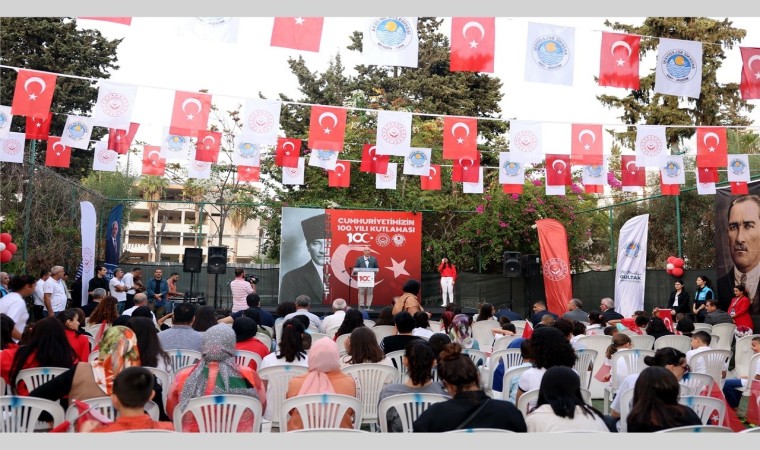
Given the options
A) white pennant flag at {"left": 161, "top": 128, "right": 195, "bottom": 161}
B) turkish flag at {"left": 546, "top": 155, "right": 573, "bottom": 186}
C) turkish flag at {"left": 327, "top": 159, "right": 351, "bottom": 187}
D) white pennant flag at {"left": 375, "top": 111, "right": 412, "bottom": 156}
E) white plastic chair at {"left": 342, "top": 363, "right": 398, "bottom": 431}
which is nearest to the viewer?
white plastic chair at {"left": 342, "top": 363, "right": 398, "bottom": 431}

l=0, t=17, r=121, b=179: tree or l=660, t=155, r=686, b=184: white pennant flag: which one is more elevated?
l=0, t=17, r=121, b=179: tree

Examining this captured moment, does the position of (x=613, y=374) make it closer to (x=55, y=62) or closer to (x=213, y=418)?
(x=213, y=418)

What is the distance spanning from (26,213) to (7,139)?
2009 mm

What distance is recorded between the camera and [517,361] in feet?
20.9

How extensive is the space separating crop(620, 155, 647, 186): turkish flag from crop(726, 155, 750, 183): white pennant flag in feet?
5.82

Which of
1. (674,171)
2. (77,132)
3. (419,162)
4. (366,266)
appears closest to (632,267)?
(674,171)

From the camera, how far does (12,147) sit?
11547mm

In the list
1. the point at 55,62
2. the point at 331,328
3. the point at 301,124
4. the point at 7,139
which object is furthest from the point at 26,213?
the point at 301,124

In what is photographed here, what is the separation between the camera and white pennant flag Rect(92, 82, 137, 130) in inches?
402

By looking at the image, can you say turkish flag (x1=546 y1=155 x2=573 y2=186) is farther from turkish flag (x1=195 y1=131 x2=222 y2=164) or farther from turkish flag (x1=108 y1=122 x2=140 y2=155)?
turkish flag (x1=108 y1=122 x2=140 y2=155)

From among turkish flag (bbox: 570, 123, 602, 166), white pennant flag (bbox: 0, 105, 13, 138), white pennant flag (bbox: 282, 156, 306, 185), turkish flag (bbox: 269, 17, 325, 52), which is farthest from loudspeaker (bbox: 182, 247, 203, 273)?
turkish flag (bbox: 269, 17, 325, 52)

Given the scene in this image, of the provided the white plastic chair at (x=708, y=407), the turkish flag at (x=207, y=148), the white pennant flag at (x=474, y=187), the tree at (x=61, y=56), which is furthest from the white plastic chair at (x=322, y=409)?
the tree at (x=61, y=56)

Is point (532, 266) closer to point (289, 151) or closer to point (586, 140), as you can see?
point (586, 140)

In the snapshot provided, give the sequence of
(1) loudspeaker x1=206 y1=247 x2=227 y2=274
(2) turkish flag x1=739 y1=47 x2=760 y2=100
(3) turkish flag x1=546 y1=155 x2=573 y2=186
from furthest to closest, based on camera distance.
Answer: (1) loudspeaker x1=206 y1=247 x2=227 y2=274 < (3) turkish flag x1=546 y1=155 x2=573 y2=186 < (2) turkish flag x1=739 y1=47 x2=760 y2=100
